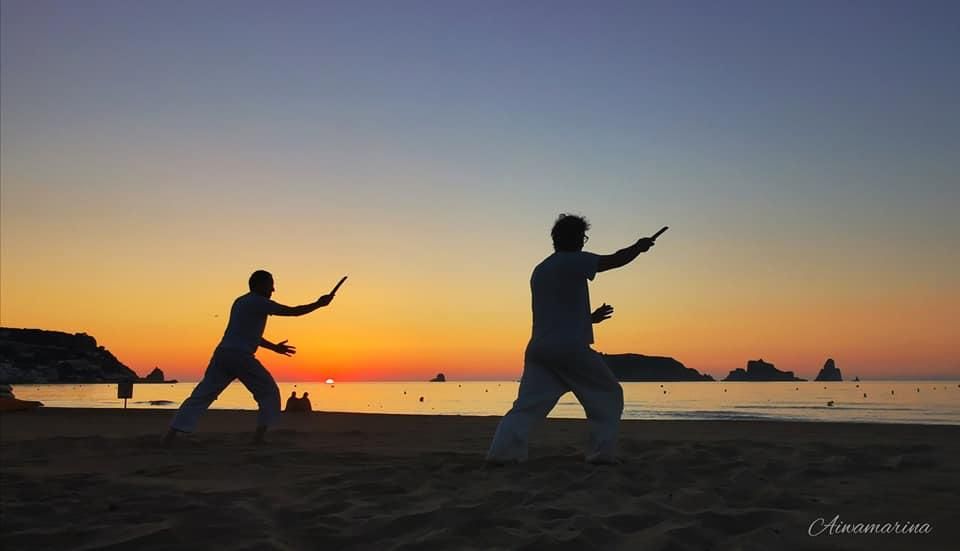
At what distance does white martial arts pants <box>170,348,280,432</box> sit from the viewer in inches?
333

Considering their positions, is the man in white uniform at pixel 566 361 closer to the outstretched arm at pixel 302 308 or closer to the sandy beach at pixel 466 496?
the sandy beach at pixel 466 496

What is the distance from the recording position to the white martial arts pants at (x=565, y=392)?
20.3 ft

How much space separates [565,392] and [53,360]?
170 meters

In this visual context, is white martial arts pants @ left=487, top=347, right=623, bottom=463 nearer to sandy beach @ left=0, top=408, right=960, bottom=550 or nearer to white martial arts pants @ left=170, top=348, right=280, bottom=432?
sandy beach @ left=0, top=408, right=960, bottom=550

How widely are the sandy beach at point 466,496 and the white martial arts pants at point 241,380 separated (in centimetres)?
55

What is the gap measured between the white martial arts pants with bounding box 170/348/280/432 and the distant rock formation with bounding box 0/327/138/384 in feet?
452

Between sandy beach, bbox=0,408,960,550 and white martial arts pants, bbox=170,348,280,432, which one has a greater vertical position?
white martial arts pants, bbox=170,348,280,432

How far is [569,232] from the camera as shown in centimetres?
665

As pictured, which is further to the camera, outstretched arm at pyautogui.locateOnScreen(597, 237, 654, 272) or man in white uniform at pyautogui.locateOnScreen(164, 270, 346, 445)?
man in white uniform at pyautogui.locateOnScreen(164, 270, 346, 445)

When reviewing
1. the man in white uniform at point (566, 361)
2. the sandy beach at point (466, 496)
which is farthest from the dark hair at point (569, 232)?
the sandy beach at point (466, 496)

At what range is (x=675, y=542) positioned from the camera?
340 cm

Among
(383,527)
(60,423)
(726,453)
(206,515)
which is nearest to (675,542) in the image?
(383,527)

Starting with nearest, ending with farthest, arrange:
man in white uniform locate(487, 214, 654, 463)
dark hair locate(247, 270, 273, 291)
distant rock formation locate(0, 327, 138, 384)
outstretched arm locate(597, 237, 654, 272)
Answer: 1. outstretched arm locate(597, 237, 654, 272)
2. man in white uniform locate(487, 214, 654, 463)
3. dark hair locate(247, 270, 273, 291)
4. distant rock formation locate(0, 327, 138, 384)

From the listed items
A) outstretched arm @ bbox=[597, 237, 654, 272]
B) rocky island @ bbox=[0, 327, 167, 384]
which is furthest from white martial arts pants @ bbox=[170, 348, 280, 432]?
rocky island @ bbox=[0, 327, 167, 384]
